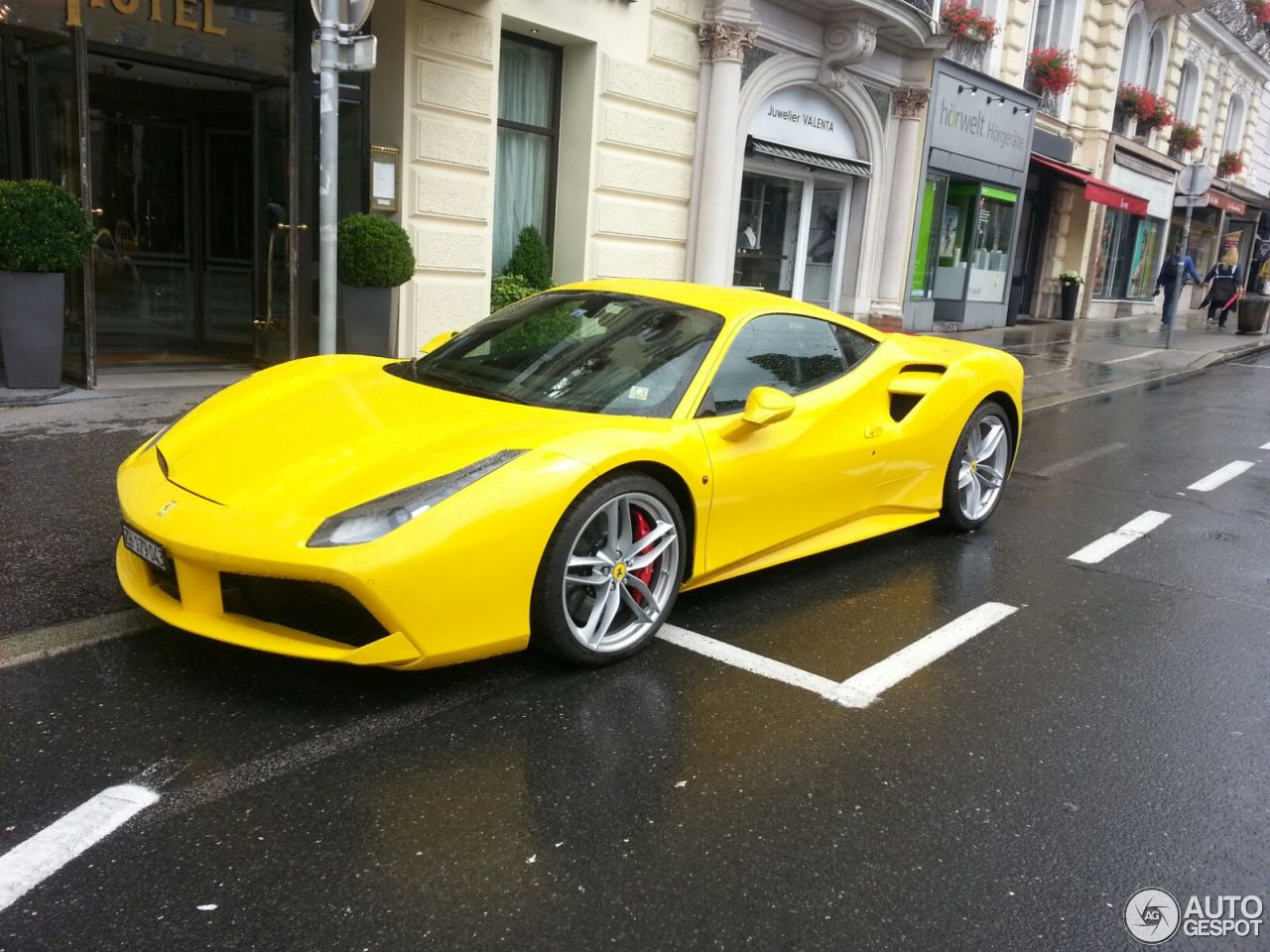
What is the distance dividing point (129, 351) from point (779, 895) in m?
9.48

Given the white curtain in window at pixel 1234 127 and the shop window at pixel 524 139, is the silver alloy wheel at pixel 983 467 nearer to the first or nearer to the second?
the shop window at pixel 524 139

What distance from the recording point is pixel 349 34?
673 cm

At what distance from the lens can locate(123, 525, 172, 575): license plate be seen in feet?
10.5

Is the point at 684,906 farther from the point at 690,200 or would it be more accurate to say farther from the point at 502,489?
the point at 690,200

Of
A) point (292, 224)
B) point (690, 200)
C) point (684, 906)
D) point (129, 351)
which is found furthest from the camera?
point (690, 200)

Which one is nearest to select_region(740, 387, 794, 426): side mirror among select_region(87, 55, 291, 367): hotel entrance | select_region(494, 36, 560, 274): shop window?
select_region(87, 55, 291, 367): hotel entrance

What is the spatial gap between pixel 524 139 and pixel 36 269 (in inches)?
212

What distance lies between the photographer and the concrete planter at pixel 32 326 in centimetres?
732

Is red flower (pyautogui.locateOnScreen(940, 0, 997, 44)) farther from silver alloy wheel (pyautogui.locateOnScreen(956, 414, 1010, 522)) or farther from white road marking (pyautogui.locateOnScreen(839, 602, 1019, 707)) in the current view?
white road marking (pyautogui.locateOnScreen(839, 602, 1019, 707))

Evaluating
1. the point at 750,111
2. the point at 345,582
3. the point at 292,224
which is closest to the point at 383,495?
the point at 345,582

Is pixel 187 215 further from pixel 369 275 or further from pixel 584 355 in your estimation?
pixel 584 355

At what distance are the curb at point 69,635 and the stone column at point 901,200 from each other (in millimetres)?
14157

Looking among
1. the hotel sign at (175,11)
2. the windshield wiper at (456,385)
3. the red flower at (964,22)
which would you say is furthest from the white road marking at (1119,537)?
the red flower at (964,22)

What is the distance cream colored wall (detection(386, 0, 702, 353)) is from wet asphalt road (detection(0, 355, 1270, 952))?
6.59 m
